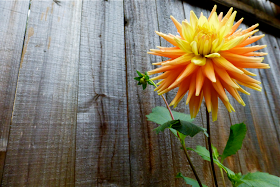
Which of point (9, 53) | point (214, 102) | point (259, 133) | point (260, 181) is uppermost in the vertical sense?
point (9, 53)

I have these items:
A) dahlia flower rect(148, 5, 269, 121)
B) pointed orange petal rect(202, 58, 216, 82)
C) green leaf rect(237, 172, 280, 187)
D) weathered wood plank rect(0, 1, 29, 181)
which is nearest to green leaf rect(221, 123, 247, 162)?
green leaf rect(237, 172, 280, 187)

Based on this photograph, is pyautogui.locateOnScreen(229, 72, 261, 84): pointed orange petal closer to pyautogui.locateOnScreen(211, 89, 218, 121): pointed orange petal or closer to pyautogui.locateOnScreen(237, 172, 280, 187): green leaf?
pyautogui.locateOnScreen(211, 89, 218, 121): pointed orange petal

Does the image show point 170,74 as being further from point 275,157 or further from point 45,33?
point 275,157

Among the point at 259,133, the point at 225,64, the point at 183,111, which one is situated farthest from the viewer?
the point at 259,133

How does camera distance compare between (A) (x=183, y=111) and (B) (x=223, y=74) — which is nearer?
(B) (x=223, y=74)

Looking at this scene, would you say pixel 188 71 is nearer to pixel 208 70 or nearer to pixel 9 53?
pixel 208 70

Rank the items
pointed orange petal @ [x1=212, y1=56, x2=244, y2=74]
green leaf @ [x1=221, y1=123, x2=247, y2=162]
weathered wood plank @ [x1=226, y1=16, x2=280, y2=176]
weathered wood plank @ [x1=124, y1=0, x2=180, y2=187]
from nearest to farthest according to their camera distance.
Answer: pointed orange petal @ [x1=212, y1=56, x2=244, y2=74]
green leaf @ [x1=221, y1=123, x2=247, y2=162]
weathered wood plank @ [x1=124, y1=0, x2=180, y2=187]
weathered wood plank @ [x1=226, y1=16, x2=280, y2=176]

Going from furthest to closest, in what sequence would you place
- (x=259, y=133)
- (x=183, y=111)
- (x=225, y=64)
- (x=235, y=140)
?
(x=259, y=133)
(x=183, y=111)
(x=235, y=140)
(x=225, y=64)

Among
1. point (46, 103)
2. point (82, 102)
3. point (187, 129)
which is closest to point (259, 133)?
point (187, 129)

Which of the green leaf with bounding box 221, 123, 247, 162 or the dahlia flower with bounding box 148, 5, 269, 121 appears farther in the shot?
the green leaf with bounding box 221, 123, 247, 162
